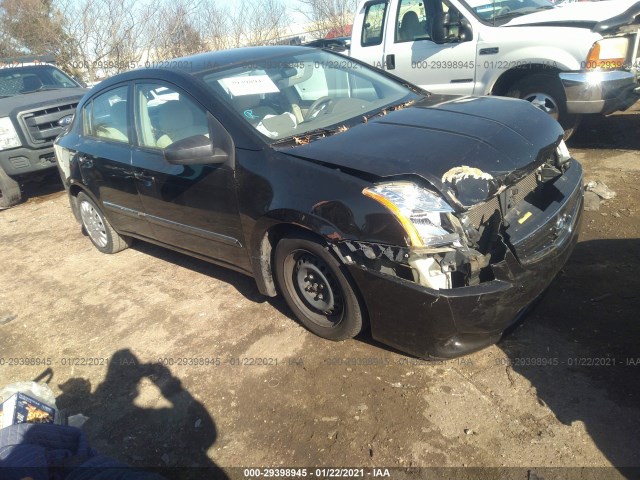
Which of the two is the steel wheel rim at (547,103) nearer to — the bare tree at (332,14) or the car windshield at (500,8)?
the car windshield at (500,8)

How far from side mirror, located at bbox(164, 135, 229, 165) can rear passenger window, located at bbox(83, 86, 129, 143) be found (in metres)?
1.17

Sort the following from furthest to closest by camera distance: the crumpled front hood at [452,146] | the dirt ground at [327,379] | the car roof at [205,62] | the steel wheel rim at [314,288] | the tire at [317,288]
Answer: the car roof at [205,62] < the steel wheel rim at [314,288] < the tire at [317,288] < the crumpled front hood at [452,146] < the dirt ground at [327,379]

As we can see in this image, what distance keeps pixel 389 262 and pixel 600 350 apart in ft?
4.24

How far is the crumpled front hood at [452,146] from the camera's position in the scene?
8.20ft

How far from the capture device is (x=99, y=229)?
16.6 ft

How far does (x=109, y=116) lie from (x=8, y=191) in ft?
12.7

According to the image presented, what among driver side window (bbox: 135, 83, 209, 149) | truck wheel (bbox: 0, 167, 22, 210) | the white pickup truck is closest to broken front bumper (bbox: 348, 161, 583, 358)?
driver side window (bbox: 135, 83, 209, 149)

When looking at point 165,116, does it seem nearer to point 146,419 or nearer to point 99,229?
point 99,229

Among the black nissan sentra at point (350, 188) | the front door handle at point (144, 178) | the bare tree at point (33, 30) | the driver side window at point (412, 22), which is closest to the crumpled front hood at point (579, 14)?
the driver side window at point (412, 22)

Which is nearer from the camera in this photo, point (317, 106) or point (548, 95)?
point (317, 106)

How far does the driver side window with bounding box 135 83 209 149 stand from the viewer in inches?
134

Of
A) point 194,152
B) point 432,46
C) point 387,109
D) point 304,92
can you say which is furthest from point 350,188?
point 432,46

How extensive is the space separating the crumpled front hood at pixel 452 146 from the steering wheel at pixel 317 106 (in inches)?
16.8

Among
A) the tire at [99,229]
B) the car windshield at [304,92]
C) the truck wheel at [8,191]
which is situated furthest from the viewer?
the truck wheel at [8,191]
